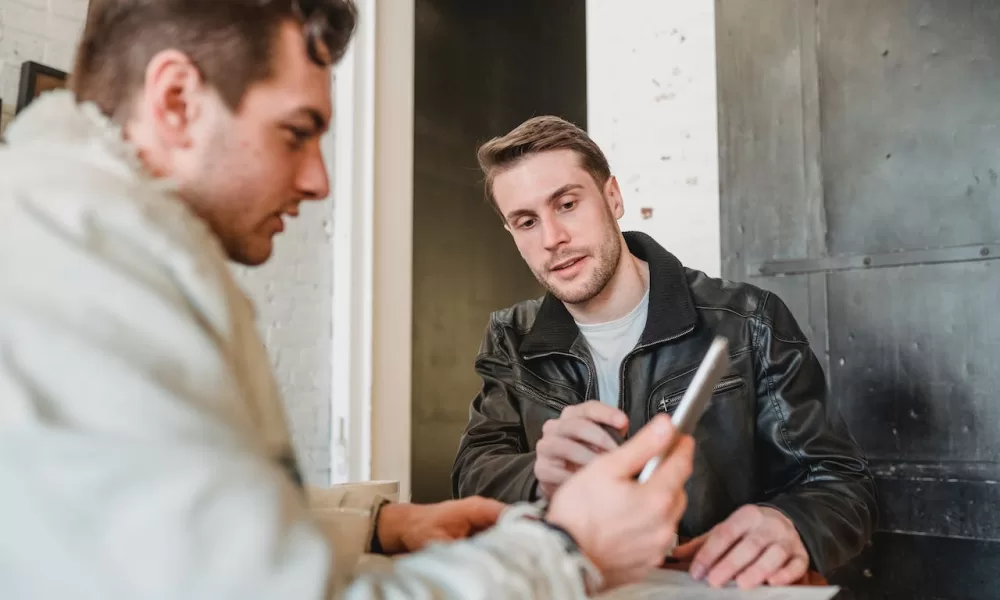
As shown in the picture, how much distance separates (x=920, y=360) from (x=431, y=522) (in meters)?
1.50

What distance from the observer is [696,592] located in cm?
80

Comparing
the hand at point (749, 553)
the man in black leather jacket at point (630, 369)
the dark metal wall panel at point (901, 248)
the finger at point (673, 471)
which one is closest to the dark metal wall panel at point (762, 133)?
the dark metal wall panel at point (901, 248)

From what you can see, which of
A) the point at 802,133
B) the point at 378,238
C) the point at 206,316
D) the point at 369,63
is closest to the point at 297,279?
→ the point at 378,238

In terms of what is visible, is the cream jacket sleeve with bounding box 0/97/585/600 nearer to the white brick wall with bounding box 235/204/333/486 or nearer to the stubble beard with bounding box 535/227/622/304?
the stubble beard with bounding box 535/227/622/304

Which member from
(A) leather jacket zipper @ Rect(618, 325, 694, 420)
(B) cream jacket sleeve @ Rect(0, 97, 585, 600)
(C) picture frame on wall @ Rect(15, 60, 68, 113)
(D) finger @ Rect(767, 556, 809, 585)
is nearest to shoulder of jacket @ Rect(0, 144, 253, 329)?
(B) cream jacket sleeve @ Rect(0, 97, 585, 600)

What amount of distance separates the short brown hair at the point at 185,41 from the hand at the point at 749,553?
71 centimetres

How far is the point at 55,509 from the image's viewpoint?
39 centimetres

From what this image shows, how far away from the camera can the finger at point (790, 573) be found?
2.98ft

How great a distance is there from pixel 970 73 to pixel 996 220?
37 centimetres

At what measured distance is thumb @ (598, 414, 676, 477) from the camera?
591 millimetres

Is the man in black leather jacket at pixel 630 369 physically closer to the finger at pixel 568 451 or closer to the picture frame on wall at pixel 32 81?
the finger at pixel 568 451

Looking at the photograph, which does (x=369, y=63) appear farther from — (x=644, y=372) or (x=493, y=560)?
(x=493, y=560)

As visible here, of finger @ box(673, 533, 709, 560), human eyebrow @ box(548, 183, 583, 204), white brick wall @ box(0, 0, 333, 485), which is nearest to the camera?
finger @ box(673, 533, 709, 560)

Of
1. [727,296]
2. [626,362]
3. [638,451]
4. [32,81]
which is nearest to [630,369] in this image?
[626,362]
